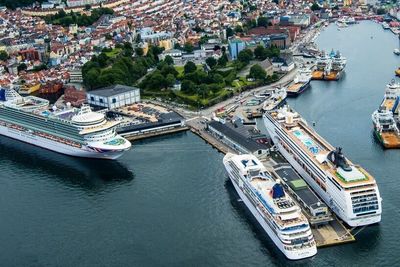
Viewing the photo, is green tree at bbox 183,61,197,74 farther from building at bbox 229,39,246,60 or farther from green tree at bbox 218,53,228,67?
building at bbox 229,39,246,60

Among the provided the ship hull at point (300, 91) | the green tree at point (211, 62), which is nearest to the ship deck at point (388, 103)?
the ship hull at point (300, 91)

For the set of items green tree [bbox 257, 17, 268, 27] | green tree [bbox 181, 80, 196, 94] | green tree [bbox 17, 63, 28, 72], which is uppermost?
green tree [bbox 257, 17, 268, 27]

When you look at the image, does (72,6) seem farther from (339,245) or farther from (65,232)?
(339,245)

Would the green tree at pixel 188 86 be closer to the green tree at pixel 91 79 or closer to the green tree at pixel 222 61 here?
the green tree at pixel 91 79

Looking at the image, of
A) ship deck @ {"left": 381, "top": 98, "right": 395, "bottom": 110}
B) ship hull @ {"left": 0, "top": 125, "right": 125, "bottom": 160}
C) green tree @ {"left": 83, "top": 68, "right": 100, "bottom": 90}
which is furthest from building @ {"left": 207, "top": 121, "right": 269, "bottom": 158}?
green tree @ {"left": 83, "top": 68, "right": 100, "bottom": 90}

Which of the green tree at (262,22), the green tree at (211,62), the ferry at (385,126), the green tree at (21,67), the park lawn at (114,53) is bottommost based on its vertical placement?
the ferry at (385,126)

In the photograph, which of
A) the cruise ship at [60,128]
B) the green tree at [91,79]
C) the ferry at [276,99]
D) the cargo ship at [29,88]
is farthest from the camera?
the cargo ship at [29,88]
